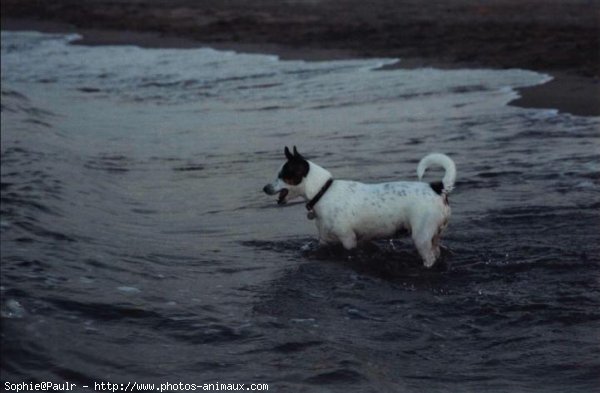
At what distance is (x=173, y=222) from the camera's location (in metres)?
9.71

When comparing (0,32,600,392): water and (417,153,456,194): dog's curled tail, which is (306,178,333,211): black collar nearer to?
(0,32,600,392): water

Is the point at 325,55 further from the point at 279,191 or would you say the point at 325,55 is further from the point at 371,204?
the point at 371,204

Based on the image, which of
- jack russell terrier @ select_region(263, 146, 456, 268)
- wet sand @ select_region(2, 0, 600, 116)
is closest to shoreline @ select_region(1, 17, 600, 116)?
wet sand @ select_region(2, 0, 600, 116)

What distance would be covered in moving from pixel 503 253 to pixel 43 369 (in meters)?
3.59

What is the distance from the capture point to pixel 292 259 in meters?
8.28

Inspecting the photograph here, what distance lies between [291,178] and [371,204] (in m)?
0.65

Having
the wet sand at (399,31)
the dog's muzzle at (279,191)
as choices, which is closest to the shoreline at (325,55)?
the wet sand at (399,31)

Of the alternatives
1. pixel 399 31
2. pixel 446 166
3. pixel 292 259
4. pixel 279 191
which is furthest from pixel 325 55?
pixel 446 166

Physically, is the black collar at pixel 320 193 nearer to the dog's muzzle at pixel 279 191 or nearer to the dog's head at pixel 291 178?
the dog's head at pixel 291 178

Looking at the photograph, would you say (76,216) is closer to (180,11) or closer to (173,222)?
(173,222)

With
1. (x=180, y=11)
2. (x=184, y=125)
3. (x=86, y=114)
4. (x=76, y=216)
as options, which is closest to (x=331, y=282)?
(x=76, y=216)

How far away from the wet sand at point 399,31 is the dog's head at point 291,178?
6.65m

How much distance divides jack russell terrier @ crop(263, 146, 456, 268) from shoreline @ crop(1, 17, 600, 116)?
653cm

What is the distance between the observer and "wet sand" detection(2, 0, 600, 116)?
18947 mm
